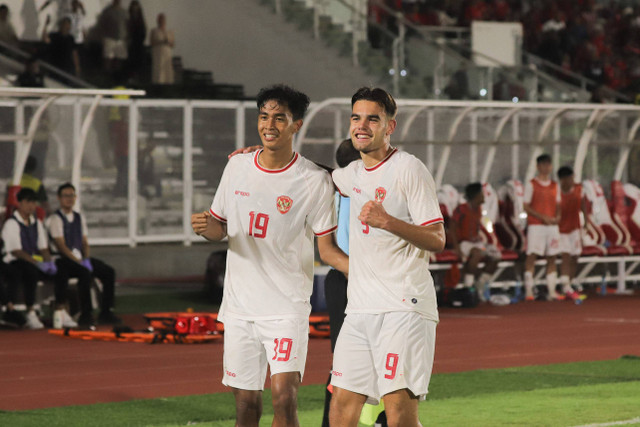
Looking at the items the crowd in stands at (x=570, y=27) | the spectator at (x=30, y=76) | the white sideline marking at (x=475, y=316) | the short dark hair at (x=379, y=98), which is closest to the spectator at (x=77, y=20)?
the spectator at (x=30, y=76)

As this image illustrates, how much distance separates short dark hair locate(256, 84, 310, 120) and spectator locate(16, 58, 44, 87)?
50.3ft

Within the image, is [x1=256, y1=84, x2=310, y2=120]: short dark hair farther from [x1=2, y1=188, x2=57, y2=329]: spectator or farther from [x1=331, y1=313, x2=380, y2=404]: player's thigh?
[x1=2, y1=188, x2=57, y2=329]: spectator

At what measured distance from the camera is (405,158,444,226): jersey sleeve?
21.0 feet

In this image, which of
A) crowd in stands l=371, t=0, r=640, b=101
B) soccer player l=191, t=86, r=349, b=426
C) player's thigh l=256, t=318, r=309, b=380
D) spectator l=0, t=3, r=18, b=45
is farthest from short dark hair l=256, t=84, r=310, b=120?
crowd in stands l=371, t=0, r=640, b=101

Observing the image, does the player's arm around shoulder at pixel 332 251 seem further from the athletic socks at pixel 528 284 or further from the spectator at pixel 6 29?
the spectator at pixel 6 29

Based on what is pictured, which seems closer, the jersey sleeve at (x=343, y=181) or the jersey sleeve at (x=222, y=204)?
the jersey sleeve at (x=343, y=181)

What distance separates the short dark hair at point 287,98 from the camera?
6762 mm

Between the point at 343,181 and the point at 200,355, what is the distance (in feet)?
21.0

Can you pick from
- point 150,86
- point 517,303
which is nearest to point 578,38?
point 150,86

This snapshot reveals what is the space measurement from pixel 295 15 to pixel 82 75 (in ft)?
17.8

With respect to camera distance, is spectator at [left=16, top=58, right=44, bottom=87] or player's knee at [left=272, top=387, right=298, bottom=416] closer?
player's knee at [left=272, top=387, right=298, bottom=416]

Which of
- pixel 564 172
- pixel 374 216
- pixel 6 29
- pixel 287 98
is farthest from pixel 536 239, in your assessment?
pixel 374 216

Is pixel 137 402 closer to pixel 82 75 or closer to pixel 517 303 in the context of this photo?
pixel 517 303

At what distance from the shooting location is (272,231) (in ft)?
22.0
